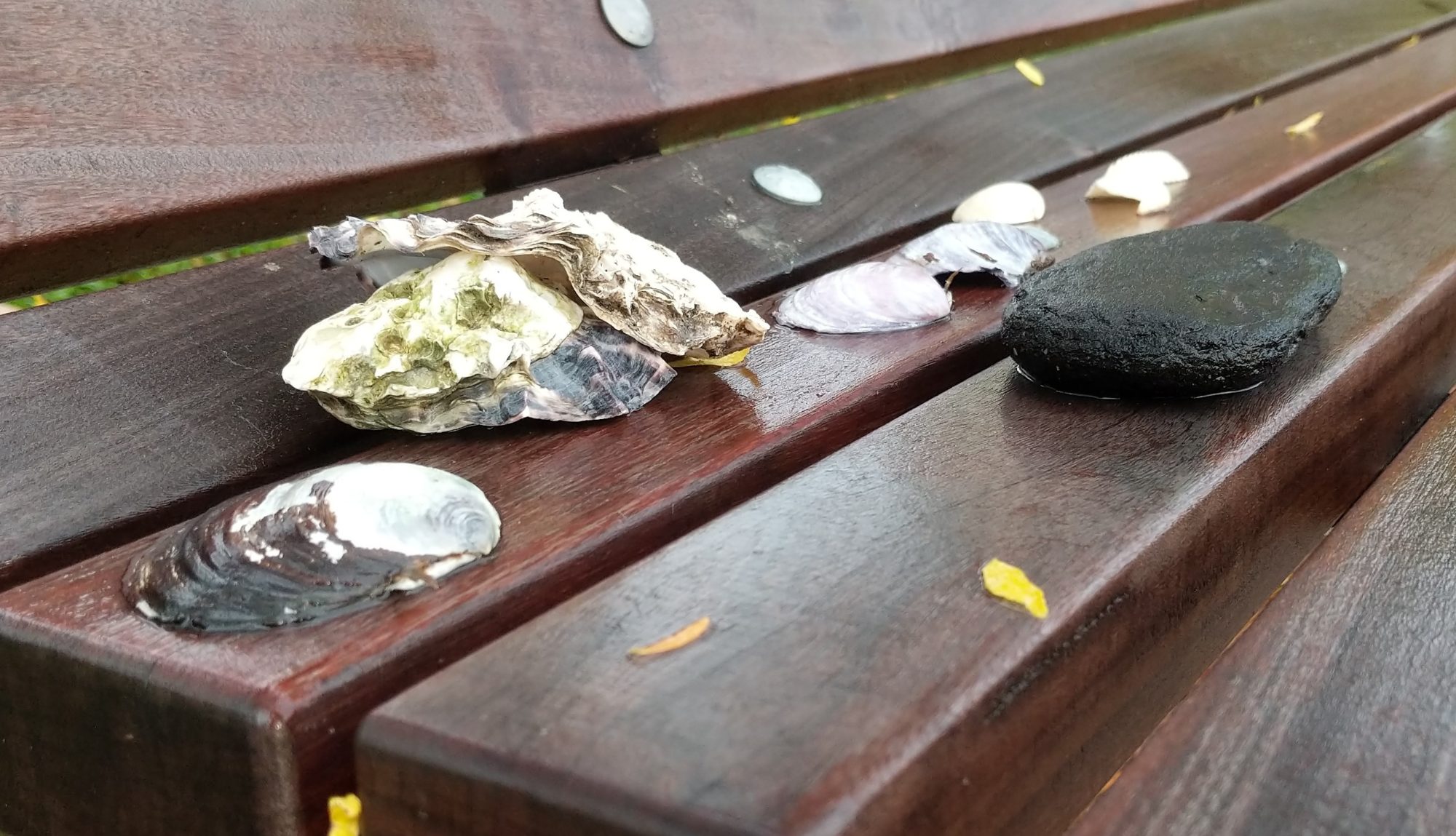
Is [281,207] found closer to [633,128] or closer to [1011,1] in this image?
[633,128]

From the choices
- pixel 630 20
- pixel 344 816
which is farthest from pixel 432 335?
pixel 630 20

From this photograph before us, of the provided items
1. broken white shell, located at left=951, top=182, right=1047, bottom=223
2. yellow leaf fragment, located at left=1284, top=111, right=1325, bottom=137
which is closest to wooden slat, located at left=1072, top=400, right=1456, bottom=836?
broken white shell, located at left=951, top=182, right=1047, bottom=223

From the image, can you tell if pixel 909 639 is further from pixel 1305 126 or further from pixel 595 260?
pixel 1305 126

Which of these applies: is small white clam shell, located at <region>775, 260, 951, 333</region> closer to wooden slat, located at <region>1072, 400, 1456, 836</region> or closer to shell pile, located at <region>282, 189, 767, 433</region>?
shell pile, located at <region>282, 189, 767, 433</region>

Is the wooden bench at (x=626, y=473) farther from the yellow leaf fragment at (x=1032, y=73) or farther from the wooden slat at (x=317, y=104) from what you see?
the yellow leaf fragment at (x=1032, y=73)

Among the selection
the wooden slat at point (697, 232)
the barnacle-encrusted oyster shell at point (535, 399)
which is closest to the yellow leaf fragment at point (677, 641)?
the barnacle-encrusted oyster shell at point (535, 399)
